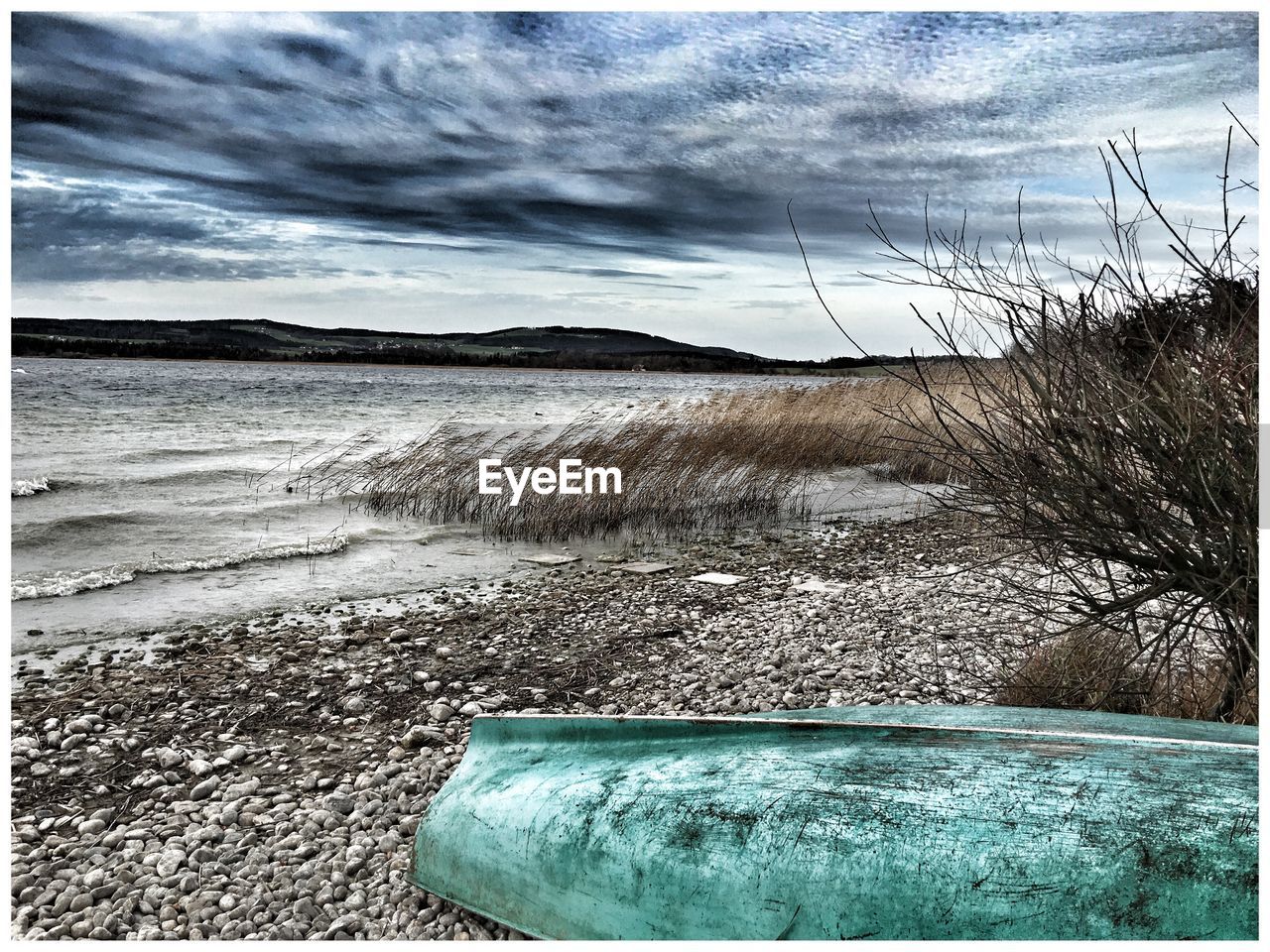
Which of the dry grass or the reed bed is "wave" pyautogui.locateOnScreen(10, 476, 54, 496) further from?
the dry grass

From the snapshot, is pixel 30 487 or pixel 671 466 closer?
pixel 671 466

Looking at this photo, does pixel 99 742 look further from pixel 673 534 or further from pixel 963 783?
pixel 673 534

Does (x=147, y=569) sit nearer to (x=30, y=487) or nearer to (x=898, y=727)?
(x=30, y=487)

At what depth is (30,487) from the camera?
10.8 m

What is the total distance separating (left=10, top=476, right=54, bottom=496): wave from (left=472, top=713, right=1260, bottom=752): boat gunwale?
1016 centimetres

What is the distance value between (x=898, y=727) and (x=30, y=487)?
1147cm

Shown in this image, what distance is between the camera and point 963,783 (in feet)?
7.00

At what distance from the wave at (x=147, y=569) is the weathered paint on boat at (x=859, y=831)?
532cm

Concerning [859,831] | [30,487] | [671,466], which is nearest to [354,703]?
[859,831]

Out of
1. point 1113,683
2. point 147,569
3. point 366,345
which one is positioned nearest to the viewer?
point 1113,683

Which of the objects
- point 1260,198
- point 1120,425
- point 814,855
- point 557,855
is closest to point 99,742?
point 557,855

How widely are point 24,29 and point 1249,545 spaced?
29.0 ft

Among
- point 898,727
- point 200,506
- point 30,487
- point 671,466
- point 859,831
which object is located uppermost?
point 671,466

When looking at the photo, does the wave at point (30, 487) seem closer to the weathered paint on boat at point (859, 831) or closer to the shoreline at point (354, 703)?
the shoreline at point (354, 703)
